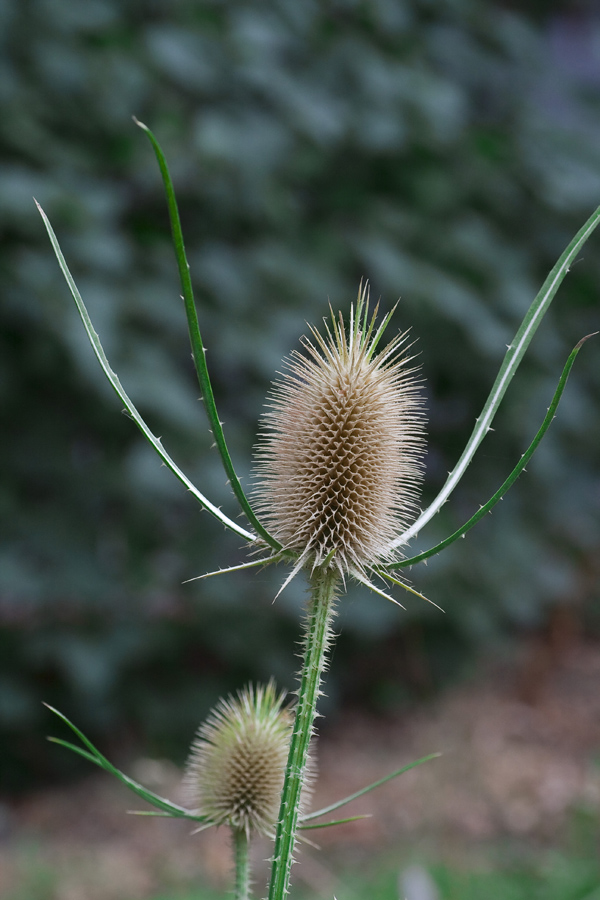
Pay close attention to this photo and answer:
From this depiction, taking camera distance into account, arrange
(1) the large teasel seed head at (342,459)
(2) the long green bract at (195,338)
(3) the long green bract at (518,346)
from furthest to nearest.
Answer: (1) the large teasel seed head at (342,459) < (3) the long green bract at (518,346) < (2) the long green bract at (195,338)

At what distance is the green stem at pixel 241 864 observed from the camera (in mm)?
641

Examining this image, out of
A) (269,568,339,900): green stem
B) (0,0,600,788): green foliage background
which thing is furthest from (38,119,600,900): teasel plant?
(0,0,600,788): green foliage background

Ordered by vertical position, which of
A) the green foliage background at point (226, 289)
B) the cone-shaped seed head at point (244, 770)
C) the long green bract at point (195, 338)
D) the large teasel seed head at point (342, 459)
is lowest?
the cone-shaped seed head at point (244, 770)

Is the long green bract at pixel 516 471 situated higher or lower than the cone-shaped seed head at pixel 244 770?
higher

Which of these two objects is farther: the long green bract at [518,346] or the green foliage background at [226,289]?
the green foliage background at [226,289]

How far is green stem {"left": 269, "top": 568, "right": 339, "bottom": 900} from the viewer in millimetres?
546

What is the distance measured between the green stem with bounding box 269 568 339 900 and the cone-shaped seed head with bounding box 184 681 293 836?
0.17 meters

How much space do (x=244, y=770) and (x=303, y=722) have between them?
223 mm

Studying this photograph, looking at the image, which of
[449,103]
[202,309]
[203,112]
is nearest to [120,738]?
[202,309]

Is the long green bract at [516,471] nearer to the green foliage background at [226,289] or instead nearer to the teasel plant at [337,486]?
the teasel plant at [337,486]

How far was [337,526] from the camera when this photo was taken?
0.69m

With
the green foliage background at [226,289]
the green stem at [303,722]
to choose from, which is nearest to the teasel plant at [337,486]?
the green stem at [303,722]

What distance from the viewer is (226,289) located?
2.84 metres

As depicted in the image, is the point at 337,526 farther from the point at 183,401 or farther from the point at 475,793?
the point at 475,793
